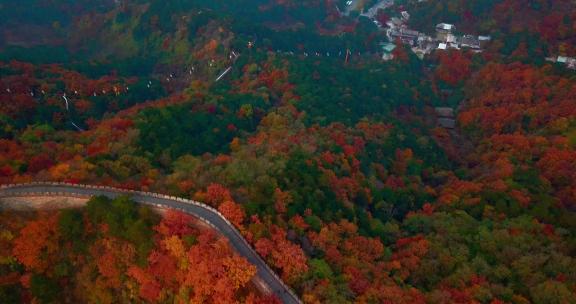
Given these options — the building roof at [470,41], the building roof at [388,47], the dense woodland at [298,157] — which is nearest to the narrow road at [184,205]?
the dense woodland at [298,157]

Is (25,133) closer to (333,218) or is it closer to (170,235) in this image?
(170,235)

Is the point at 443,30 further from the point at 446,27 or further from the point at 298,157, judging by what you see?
the point at 298,157

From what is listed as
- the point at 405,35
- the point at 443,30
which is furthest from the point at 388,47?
the point at 443,30

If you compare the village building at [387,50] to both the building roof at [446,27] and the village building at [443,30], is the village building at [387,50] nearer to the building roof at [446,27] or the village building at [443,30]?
the village building at [443,30]

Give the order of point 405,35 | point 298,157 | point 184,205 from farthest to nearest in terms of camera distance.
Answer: point 405,35 → point 298,157 → point 184,205

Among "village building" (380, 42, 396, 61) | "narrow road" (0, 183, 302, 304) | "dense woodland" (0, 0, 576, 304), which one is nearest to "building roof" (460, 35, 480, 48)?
"dense woodland" (0, 0, 576, 304)

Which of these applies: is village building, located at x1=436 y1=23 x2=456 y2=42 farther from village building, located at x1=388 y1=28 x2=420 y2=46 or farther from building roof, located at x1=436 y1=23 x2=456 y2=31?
village building, located at x1=388 y1=28 x2=420 y2=46
